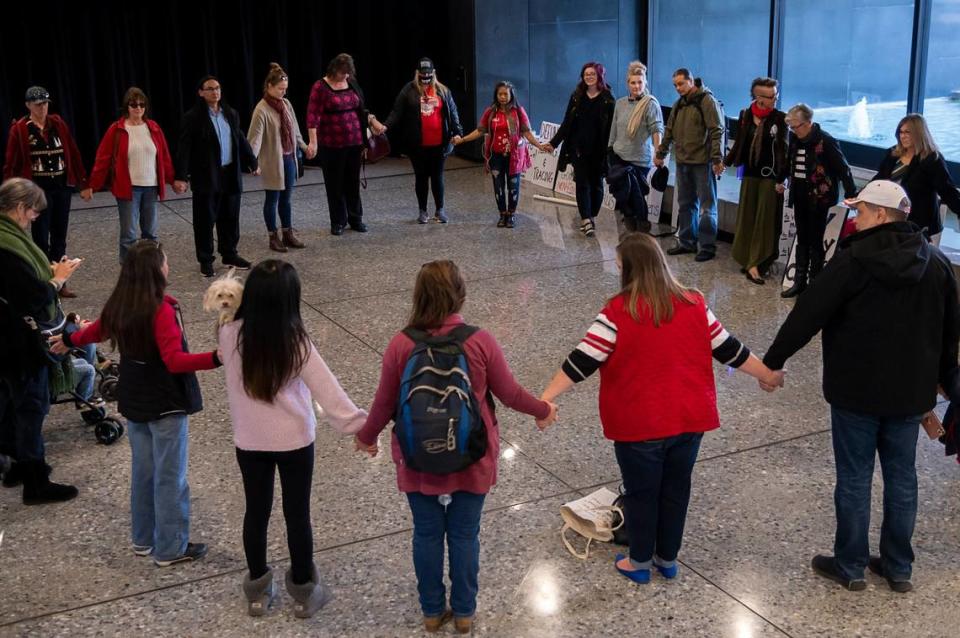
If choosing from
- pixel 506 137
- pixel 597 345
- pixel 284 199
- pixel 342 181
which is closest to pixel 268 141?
pixel 284 199

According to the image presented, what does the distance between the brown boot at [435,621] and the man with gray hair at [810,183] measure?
210 inches

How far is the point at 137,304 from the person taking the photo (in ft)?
15.7

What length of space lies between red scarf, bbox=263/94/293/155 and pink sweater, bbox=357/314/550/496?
661cm

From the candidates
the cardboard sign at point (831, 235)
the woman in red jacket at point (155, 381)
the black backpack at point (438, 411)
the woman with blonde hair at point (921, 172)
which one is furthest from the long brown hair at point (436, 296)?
the cardboard sign at point (831, 235)

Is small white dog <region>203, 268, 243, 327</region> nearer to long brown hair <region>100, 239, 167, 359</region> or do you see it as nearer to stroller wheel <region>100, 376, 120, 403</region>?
long brown hair <region>100, 239, 167, 359</region>

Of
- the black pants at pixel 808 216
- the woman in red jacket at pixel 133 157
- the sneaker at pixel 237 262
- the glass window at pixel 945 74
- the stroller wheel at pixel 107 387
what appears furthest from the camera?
the glass window at pixel 945 74


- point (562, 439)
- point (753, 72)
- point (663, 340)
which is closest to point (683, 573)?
point (663, 340)

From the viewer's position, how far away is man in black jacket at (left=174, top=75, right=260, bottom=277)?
960cm

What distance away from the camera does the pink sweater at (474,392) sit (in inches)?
166

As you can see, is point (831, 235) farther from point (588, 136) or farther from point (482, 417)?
point (482, 417)

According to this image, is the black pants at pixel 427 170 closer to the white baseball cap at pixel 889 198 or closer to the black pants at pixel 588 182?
the black pants at pixel 588 182

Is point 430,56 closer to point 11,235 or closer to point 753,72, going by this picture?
point 753,72

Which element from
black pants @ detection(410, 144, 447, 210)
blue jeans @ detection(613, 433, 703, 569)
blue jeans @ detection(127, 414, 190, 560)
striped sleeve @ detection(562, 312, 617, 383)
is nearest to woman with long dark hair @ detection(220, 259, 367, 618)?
blue jeans @ detection(127, 414, 190, 560)

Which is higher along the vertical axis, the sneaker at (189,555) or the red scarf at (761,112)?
the red scarf at (761,112)
